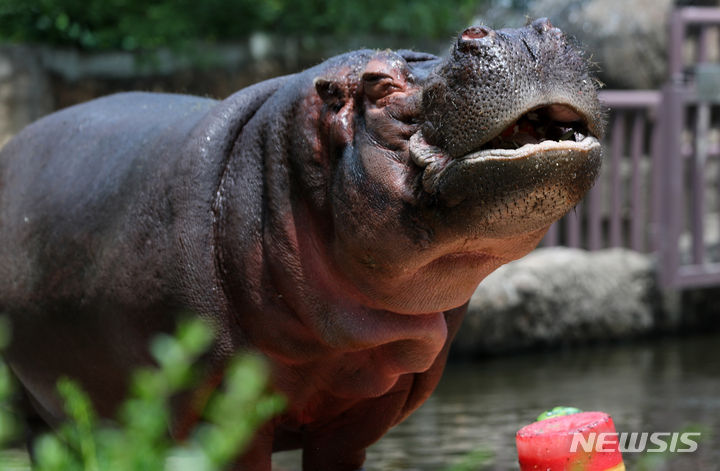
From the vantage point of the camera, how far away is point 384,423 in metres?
2.75

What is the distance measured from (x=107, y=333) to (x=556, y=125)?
1.24 m

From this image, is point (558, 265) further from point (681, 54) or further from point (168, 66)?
point (168, 66)

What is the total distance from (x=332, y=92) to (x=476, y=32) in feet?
1.38

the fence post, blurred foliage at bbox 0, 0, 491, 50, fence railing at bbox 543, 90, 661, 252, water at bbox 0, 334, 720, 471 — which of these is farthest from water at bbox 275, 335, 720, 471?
blurred foliage at bbox 0, 0, 491, 50

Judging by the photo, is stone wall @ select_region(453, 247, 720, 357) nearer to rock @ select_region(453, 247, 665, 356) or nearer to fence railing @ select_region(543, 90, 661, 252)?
rock @ select_region(453, 247, 665, 356)

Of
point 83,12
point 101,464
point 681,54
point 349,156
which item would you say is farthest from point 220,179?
point 83,12

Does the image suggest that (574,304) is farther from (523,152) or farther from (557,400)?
(523,152)

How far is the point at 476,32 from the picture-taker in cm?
210

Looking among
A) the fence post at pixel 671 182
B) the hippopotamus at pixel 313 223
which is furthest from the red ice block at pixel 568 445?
the fence post at pixel 671 182

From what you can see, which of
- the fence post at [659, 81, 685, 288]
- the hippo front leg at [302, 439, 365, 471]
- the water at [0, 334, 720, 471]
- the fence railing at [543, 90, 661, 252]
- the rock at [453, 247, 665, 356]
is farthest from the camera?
the fence railing at [543, 90, 661, 252]

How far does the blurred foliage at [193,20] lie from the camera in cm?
776

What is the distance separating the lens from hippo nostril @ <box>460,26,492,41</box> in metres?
2.09

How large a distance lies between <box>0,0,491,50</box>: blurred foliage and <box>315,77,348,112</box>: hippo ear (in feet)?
18.4

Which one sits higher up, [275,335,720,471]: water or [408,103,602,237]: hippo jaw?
Result: [408,103,602,237]: hippo jaw
